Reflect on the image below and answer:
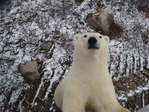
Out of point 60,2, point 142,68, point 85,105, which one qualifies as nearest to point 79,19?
point 60,2

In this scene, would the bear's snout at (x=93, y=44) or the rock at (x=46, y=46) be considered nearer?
the bear's snout at (x=93, y=44)

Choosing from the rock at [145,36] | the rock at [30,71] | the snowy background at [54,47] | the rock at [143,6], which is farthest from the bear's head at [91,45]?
the rock at [143,6]

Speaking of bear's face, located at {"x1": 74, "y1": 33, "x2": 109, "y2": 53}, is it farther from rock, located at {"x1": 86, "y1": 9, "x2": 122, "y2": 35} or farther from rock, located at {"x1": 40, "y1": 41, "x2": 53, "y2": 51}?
rock, located at {"x1": 86, "y1": 9, "x2": 122, "y2": 35}

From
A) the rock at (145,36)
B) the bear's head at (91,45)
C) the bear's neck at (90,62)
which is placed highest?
the bear's head at (91,45)

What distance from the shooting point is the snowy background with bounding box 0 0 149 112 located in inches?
167

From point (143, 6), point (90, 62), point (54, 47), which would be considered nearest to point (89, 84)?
point (90, 62)

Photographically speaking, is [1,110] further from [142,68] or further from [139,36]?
[139,36]

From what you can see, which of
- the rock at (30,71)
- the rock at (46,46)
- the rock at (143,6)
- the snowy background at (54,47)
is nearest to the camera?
the snowy background at (54,47)

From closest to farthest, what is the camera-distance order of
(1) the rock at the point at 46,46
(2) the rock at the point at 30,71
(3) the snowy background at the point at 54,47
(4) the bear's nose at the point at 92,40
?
(4) the bear's nose at the point at 92,40 < (3) the snowy background at the point at 54,47 < (2) the rock at the point at 30,71 < (1) the rock at the point at 46,46

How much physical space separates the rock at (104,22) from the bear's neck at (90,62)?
245 centimetres

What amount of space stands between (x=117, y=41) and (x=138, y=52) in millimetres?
486

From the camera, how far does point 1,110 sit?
404 centimetres

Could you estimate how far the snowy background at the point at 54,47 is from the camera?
423cm

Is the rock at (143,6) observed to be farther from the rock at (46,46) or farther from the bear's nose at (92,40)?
the bear's nose at (92,40)
